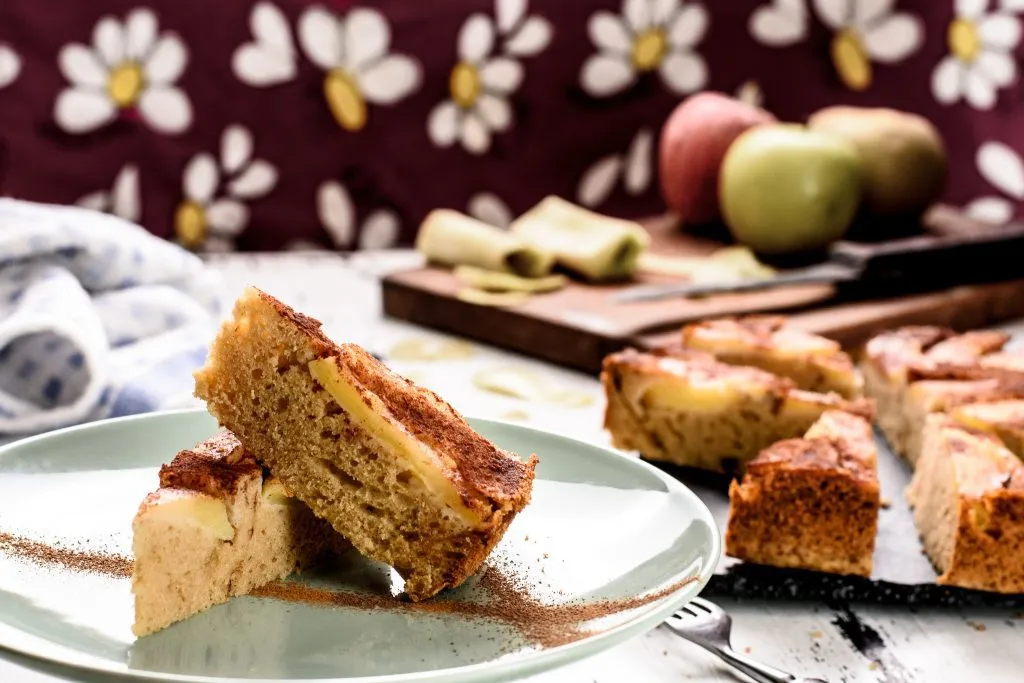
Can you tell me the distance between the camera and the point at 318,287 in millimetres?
2131

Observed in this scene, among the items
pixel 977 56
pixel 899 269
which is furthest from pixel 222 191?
pixel 977 56

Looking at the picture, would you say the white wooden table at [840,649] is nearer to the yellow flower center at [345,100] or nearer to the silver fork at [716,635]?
the silver fork at [716,635]

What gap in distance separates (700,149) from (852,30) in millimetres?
619

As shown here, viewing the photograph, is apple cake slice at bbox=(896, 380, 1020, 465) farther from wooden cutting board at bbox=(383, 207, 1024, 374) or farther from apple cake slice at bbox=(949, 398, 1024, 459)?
wooden cutting board at bbox=(383, 207, 1024, 374)

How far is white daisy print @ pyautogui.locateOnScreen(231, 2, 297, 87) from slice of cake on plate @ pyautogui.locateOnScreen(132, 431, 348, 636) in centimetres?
165

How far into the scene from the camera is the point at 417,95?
8.13 feet

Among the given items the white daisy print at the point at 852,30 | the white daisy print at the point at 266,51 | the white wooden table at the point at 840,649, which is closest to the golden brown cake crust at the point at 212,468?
the white wooden table at the point at 840,649

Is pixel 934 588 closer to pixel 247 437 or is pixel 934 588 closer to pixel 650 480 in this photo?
pixel 650 480

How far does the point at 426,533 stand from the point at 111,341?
2.68 ft

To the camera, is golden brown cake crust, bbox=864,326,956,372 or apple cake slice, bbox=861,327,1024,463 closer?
apple cake slice, bbox=861,327,1024,463

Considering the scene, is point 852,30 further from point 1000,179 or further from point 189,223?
point 189,223

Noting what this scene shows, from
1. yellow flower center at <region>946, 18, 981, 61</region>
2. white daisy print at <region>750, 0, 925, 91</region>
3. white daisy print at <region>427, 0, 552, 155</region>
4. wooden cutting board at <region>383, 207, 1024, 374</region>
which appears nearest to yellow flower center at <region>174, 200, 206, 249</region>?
white daisy print at <region>427, 0, 552, 155</region>

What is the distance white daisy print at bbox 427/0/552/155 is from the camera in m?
2.47

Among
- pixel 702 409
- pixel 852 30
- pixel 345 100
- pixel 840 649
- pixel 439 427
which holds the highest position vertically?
pixel 852 30
